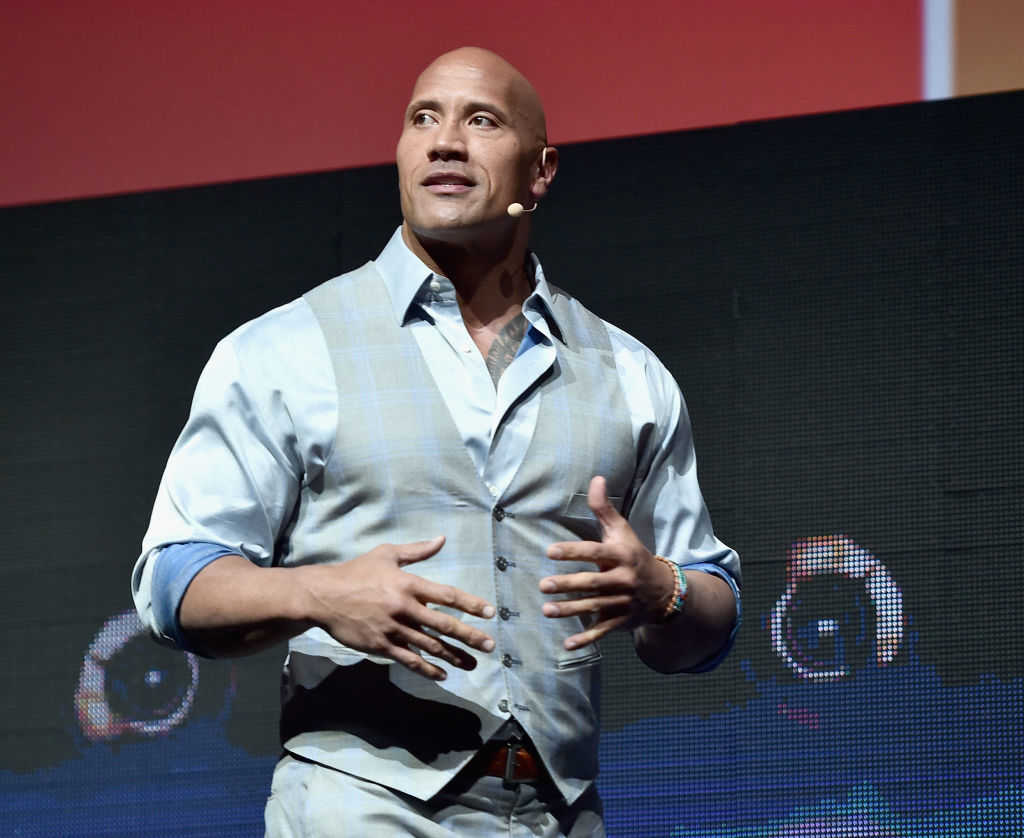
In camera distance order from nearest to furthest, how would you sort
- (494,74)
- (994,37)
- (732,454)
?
(494,74), (994,37), (732,454)

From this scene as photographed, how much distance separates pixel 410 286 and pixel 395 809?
600mm

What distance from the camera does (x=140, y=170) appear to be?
3.71 m

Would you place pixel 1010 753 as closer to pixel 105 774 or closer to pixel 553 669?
pixel 553 669

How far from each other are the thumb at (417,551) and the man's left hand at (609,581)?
0.11 metres

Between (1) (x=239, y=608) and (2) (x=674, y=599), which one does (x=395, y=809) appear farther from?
(2) (x=674, y=599)

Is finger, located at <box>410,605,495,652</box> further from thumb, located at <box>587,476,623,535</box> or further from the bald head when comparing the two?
the bald head

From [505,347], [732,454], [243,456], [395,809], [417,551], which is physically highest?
[732,454]

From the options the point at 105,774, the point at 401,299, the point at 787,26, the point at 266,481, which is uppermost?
the point at 787,26

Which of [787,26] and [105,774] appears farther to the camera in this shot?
[105,774]

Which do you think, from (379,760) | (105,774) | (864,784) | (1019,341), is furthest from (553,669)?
(105,774)

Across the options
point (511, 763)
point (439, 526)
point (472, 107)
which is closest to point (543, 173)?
point (472, 107)

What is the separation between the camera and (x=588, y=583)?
60.4 inches

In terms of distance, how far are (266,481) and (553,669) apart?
1.21 feet

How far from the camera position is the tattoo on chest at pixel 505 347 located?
1854 millimetres
